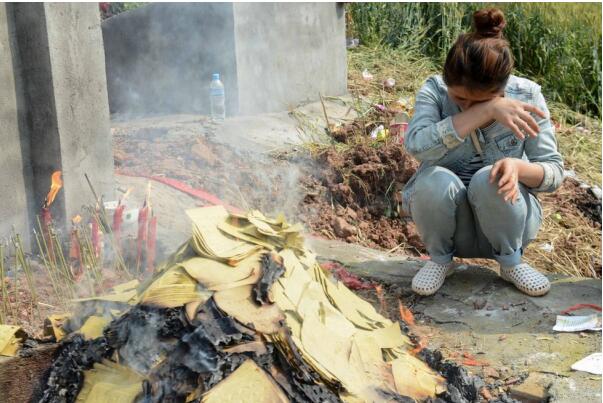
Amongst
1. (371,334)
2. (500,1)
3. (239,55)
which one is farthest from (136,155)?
(500,1)

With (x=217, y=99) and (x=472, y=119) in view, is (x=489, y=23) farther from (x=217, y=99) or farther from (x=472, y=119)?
(x=217, y=99)

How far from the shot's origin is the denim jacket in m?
3.34

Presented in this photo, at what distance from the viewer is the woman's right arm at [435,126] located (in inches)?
126

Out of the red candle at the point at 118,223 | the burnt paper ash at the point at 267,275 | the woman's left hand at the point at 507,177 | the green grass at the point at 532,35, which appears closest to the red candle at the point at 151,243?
the red candle at the point at 118,223

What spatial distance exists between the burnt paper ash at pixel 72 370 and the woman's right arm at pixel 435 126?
5.70 ft

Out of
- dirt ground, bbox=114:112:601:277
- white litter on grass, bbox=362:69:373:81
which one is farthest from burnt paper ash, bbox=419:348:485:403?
white litter on grass, bbox=362:69:373:81

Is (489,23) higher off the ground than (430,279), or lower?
higher

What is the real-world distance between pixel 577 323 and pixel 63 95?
281 centimetres

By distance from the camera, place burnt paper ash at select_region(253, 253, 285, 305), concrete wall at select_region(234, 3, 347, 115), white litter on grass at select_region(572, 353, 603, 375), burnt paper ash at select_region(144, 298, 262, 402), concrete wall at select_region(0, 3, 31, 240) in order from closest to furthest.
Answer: burnt paper ash at select_region(144, 298, 262, 402) → burnt paper ash at select_region(253, 253, 285, 305) → white litter on grass at select_region(572, 353, 603, 375) → concrete wall at select_region(0, 3, 31, 240) → concrete wall at select_region(234, 3, 347, 115)

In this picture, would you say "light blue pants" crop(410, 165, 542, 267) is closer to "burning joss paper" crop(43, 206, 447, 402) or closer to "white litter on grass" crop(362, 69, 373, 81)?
"burning joss paper" crop(43, 206, 447, 402)

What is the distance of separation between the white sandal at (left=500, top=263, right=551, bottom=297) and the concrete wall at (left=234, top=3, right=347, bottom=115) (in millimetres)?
3474

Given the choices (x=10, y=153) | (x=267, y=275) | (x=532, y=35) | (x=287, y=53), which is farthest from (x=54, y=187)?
(x=532, y=35)

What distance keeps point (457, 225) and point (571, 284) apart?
70cm

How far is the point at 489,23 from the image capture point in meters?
3.21
